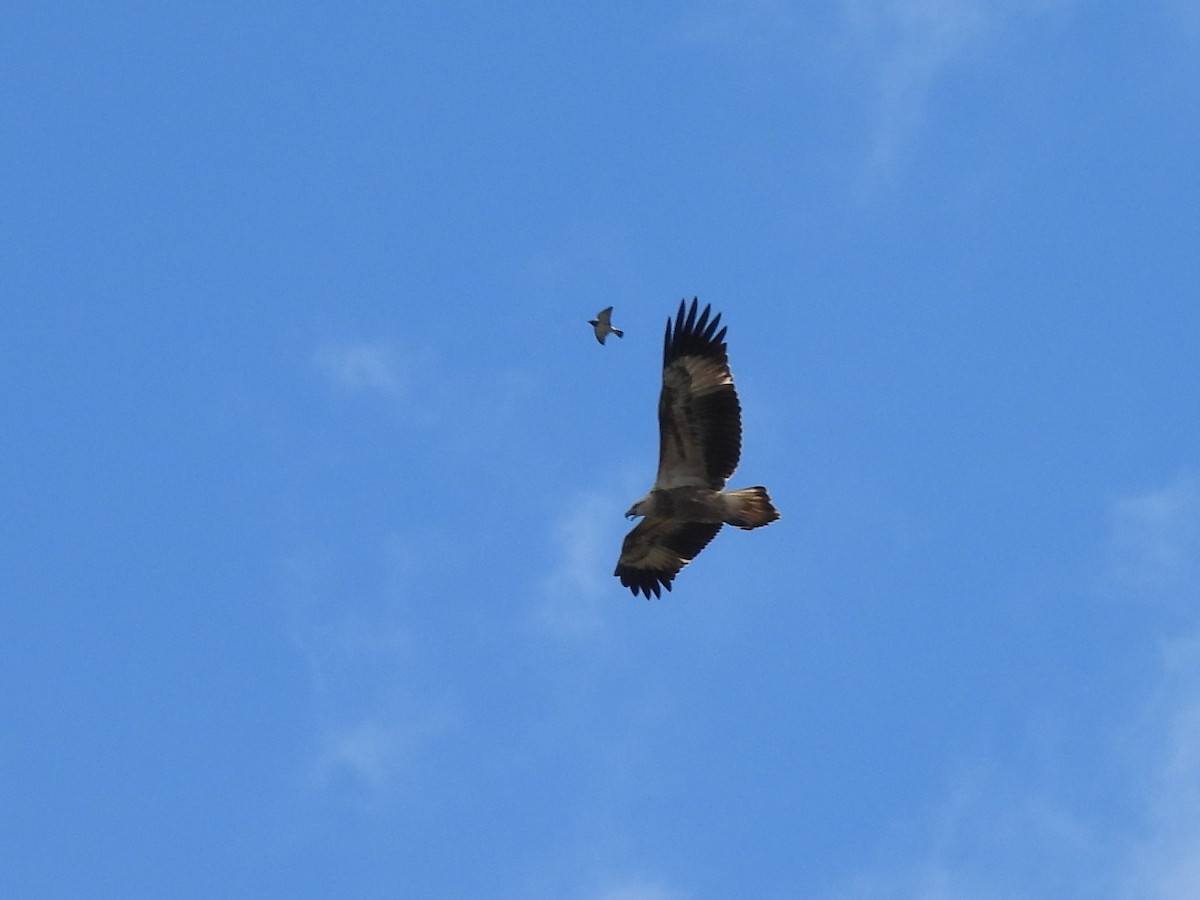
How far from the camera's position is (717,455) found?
953 inches

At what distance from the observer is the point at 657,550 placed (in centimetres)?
2617

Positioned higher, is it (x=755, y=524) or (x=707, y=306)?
(x=707, y=306)

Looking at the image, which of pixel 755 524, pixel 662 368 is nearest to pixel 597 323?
pixel 662 368

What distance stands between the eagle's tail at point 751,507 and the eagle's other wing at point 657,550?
147 cm

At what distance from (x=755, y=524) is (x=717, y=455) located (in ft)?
3.10

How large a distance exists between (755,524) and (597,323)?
10.1ft

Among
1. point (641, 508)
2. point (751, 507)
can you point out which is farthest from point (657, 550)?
point (751, 507)

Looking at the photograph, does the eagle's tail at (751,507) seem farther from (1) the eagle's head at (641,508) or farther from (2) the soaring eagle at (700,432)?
(1) the eagle's head at (641,508)

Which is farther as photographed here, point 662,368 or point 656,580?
point 656,580

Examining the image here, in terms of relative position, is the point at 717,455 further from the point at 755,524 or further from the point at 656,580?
the point at 656,580

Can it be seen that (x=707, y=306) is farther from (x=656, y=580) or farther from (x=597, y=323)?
(x=656, y=580)

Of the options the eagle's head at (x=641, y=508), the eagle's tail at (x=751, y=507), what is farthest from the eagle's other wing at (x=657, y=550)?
the eagle's tail at (x=751, y=507)

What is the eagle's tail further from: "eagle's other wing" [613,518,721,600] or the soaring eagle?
"eagle's other wing" [613,518,721,600]

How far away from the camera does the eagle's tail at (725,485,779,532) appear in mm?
24047
